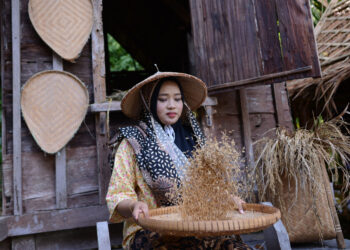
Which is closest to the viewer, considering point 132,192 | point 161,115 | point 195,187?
point 195,187

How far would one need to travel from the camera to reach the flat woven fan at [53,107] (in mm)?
2441

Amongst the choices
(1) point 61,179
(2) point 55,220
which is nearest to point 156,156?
(1) point 61,179

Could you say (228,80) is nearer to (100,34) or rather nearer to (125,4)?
(100,34)

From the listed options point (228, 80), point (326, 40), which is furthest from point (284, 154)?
point (326, 40)

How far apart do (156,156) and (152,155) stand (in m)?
0.02

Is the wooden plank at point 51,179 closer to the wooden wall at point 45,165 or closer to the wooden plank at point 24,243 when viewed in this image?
the wooden wall at point 45,165

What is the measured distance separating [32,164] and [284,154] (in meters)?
2.07

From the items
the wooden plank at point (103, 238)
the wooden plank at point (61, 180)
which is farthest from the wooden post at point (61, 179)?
the wooden plank at point (103, 238)

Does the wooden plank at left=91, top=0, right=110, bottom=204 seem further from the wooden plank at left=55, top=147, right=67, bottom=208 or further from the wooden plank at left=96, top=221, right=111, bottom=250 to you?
the wooden plank at left=96, top=221, right=111, bottom=250

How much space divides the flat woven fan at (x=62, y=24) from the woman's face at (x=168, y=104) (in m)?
1.04

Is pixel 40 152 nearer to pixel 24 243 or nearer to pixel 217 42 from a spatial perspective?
pixel 24 243

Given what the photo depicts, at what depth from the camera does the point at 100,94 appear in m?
2.67

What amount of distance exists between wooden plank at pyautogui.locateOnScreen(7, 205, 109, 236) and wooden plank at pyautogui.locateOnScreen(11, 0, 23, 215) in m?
0.09

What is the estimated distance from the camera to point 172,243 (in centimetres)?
155
